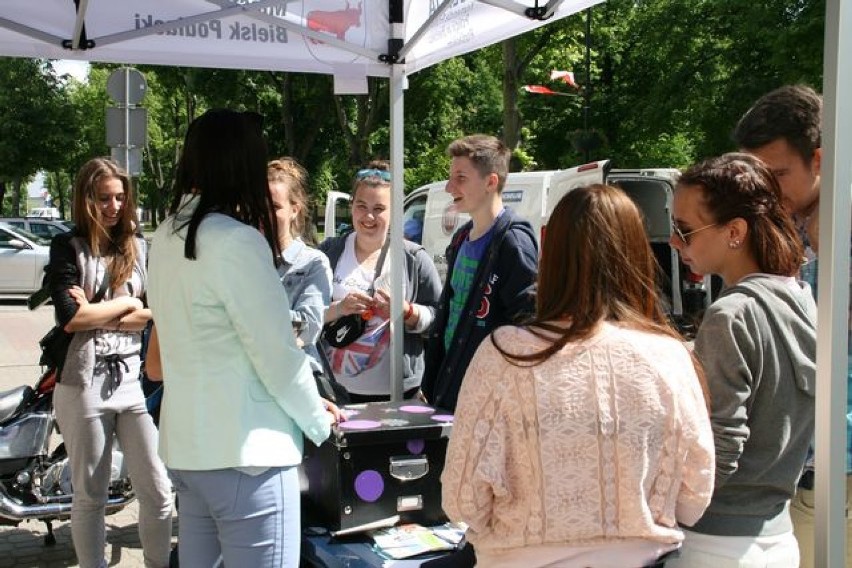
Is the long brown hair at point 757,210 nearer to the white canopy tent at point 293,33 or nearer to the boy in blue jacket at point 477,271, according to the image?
the boy in blue jacket at point 477,271

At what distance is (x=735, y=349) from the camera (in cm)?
182

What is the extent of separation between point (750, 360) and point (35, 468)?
3724mm

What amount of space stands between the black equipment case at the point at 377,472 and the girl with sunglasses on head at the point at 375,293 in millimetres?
827

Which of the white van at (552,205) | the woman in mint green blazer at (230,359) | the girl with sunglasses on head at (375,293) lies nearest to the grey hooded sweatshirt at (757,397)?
the woman in mint green blazer at (230,359)

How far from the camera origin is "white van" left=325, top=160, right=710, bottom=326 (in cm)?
1046

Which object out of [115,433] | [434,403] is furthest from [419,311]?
[115,433]

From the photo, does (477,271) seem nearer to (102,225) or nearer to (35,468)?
(102,225)

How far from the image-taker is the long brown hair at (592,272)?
173 centimetres

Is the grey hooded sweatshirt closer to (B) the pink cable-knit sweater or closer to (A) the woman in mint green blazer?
(B) the pink cable-knit sweater

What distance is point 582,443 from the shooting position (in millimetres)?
1686

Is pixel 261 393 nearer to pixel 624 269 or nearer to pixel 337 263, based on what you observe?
pixel 624 269

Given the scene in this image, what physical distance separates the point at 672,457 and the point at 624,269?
388mm

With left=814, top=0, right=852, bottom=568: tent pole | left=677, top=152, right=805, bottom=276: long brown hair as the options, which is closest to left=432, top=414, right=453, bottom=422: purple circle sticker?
left=677, top=152, right=805, bottom=276: long brown hair

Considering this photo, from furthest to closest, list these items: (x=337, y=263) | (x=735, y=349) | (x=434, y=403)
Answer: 1. (x=337, y=263)
2. (x=434, y=403)
3. (x=735, y=349)
